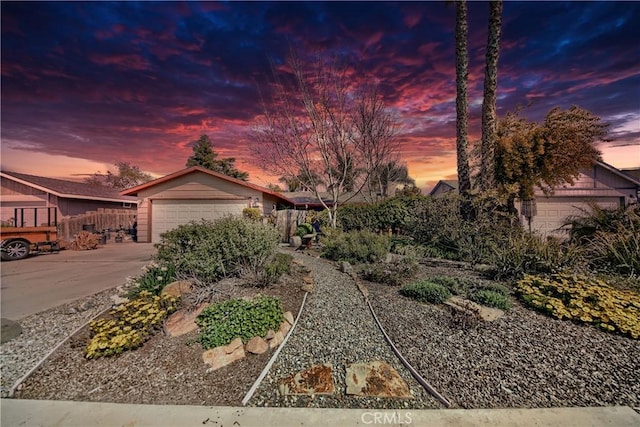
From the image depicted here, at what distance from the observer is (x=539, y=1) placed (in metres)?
7.18

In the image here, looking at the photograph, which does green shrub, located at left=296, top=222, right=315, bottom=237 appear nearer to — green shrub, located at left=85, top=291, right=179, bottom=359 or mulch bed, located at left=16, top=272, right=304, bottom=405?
green shrub, located at left=85, top=291, right=179, bottom=359

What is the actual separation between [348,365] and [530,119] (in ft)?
32.7

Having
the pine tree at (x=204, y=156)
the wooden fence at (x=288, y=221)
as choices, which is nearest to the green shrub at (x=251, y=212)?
the wooden fence at (x=288, y=221)

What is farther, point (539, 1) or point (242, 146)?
point (242, 146)

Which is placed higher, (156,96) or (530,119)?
(156,96)

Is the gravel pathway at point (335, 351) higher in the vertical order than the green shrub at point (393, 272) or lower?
lower

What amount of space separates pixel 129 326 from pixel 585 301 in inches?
218

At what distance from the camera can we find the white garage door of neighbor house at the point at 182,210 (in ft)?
42.1

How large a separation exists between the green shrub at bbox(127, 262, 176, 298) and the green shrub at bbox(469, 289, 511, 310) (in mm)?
4589

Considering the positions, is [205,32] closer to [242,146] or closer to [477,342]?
[242,146]

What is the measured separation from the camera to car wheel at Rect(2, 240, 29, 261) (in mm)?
9047

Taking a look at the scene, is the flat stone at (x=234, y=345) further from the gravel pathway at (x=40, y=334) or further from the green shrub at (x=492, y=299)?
the green shrub at (x=492, y=299)

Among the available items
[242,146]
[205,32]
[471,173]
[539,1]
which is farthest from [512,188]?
[242,146]

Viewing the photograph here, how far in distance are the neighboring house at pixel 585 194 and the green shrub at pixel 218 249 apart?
12.6 m
